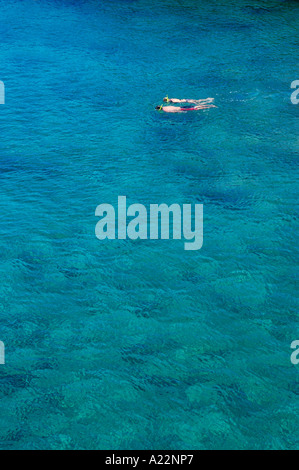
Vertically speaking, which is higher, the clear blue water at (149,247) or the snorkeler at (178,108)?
the snorkeler at (178,108)

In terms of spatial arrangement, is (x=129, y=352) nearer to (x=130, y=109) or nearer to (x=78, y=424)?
(x=78, y=424)

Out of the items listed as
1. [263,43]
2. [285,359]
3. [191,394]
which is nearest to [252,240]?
[285,359]
